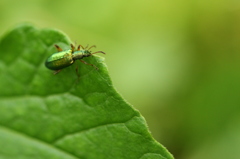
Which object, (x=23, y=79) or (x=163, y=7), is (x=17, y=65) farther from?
(x=163, y=7)

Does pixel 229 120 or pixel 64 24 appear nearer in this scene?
pixel 229 120

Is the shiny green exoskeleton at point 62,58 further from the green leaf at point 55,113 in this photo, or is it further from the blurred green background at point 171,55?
the blurred green background at point 171,55

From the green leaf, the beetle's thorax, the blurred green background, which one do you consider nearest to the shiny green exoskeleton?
the beetle's thorax

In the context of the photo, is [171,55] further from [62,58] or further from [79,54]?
[62,58]

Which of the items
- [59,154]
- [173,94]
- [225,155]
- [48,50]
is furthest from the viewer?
[173,94]

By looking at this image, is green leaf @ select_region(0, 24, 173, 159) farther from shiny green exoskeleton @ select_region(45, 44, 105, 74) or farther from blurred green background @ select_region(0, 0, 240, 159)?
blurred green background @ select_region(0, 0, 240, 159)

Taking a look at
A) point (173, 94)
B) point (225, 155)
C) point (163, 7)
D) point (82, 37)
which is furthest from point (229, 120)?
point (82, 37)

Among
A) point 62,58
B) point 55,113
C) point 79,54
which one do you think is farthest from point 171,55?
point 55,113
